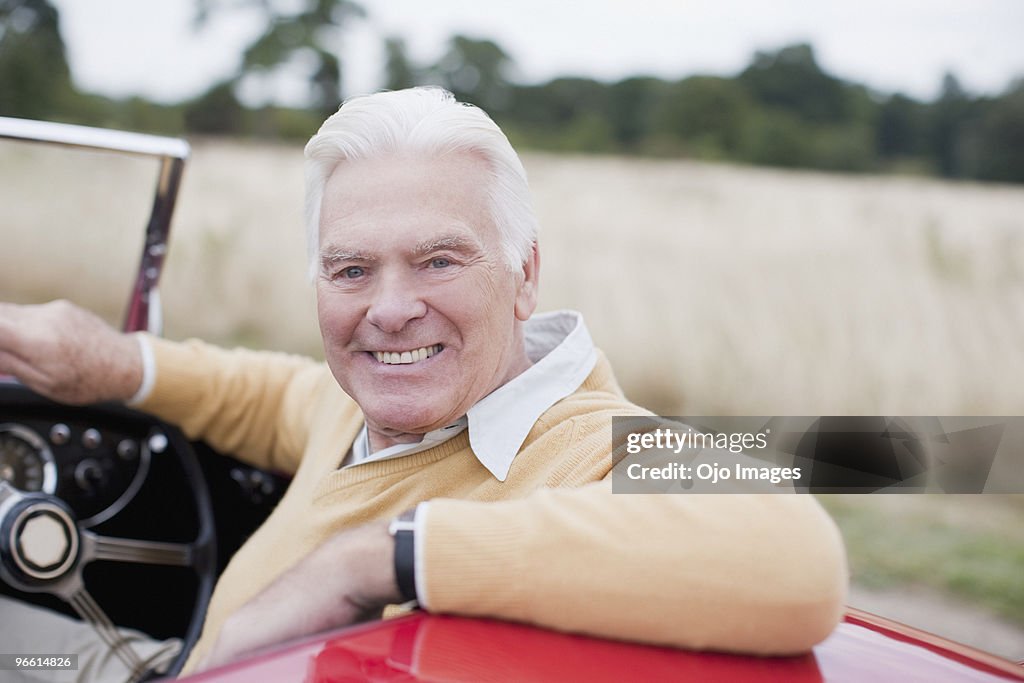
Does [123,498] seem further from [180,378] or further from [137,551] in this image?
[180,378]

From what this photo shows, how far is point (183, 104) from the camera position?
63.6 feet

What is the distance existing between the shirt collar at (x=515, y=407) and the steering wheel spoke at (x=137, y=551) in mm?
681

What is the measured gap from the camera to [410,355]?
5.23ft

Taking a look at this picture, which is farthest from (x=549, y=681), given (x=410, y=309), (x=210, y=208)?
(x=210, y=208)

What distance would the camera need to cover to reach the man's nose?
1.55m

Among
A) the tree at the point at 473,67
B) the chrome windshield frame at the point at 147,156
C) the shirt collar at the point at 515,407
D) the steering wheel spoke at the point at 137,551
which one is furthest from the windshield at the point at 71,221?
the tree at the point at 473,67

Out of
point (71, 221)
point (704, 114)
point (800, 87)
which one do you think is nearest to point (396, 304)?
point (71, 221)

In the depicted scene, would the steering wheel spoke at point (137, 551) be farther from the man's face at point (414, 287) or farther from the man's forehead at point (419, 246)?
the man's forehead at point (419, 246)

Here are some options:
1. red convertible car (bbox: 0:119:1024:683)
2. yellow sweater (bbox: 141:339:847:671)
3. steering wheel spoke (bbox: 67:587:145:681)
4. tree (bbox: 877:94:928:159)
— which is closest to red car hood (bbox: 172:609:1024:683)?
yellow sweater (bbox: 141:339:847:671)

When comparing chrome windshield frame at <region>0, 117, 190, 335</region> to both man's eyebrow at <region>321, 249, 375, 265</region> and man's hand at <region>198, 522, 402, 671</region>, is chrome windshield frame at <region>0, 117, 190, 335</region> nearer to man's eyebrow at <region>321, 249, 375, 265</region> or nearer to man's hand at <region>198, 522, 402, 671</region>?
man's eyebrow at <region>321, 249, 375, 265</region>

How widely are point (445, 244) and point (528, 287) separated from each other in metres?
0.26

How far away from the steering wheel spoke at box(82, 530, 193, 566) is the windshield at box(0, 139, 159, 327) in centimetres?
65

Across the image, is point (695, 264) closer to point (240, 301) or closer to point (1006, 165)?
point (240, 301)

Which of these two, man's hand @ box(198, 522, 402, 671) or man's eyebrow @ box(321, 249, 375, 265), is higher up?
man's eyebrow @ box(321, 249, 375, 265)
